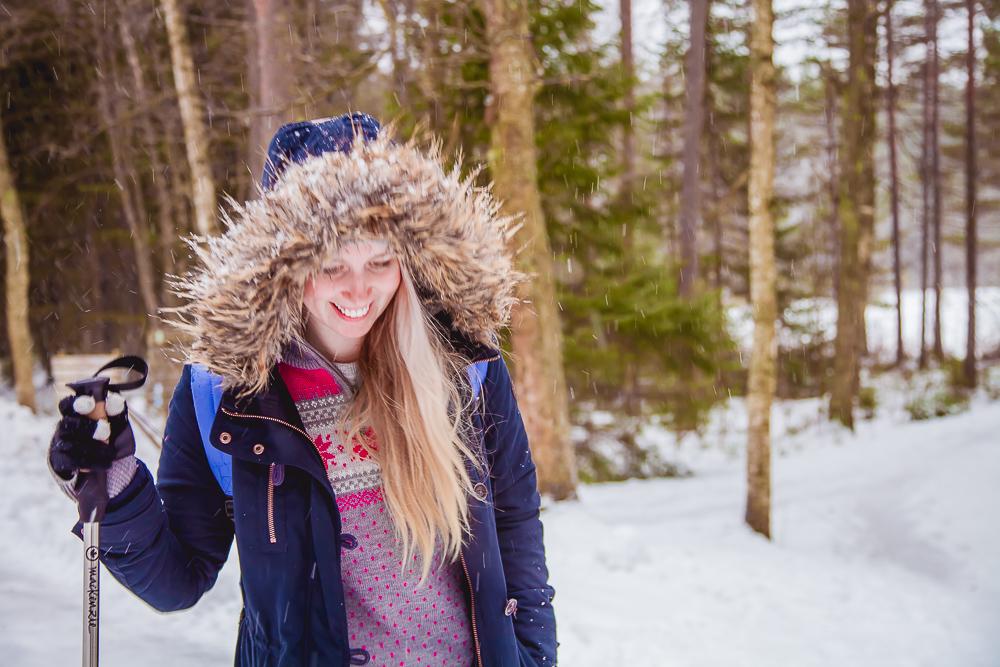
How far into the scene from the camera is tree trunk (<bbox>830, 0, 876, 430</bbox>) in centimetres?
1368

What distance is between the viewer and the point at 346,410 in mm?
2014

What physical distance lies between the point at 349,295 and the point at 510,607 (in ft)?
3.24

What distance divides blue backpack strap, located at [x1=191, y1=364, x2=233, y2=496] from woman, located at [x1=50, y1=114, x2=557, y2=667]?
2 centimetres

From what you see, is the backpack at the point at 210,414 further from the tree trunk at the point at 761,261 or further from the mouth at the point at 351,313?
the tree trunk at the point at 761,261

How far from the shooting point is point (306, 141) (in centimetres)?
217

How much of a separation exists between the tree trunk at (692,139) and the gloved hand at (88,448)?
12.7 meters

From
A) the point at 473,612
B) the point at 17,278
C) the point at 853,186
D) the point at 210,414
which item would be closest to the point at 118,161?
the point at 17,278

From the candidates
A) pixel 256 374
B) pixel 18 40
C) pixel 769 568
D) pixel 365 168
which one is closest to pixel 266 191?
pixel 365 168

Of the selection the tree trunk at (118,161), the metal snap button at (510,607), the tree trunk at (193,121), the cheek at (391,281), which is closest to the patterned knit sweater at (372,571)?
the metal snap button at (510,607)

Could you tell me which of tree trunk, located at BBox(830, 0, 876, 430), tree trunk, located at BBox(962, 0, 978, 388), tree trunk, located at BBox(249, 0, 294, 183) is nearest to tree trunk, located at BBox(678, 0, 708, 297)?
tree trunk, located at BBox(830, 0, 876, 430)

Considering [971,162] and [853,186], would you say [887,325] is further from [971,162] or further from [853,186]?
[853,186]

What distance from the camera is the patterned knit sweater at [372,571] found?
1885 millimetres

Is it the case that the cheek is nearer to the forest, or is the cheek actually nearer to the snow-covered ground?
the forest

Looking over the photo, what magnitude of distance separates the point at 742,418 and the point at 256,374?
59.9 ft
